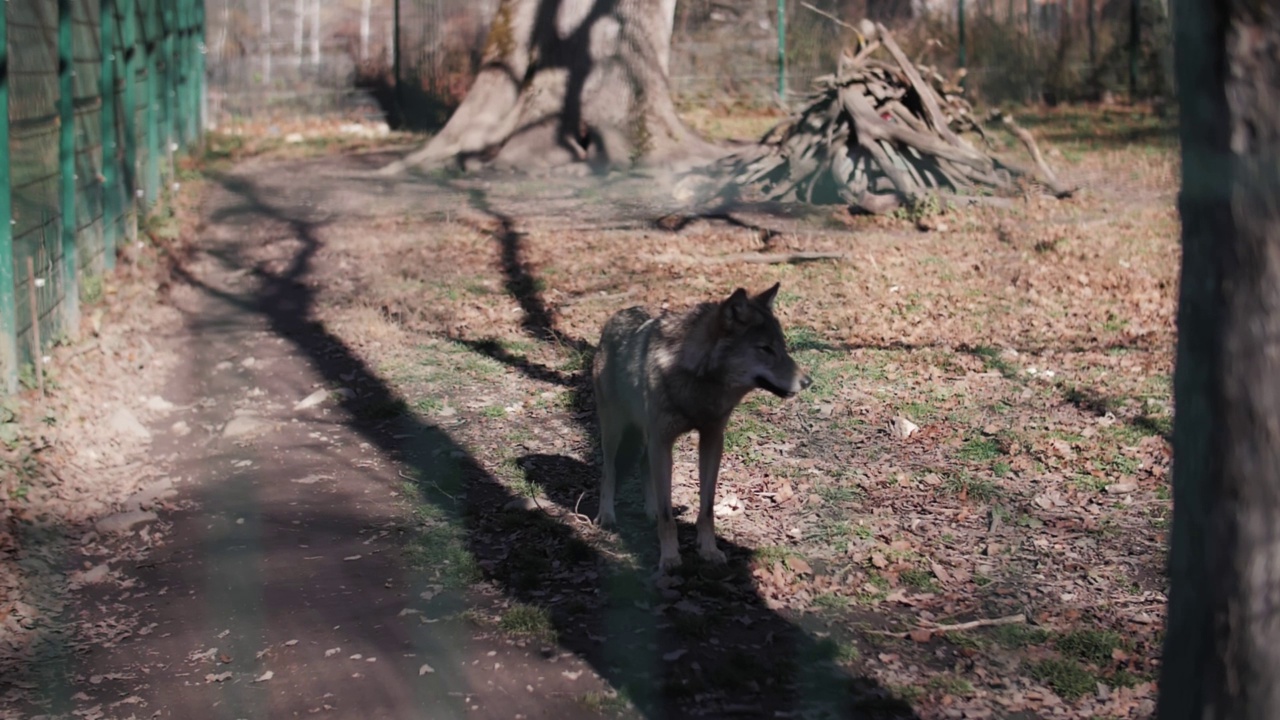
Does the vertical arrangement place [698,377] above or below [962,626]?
above

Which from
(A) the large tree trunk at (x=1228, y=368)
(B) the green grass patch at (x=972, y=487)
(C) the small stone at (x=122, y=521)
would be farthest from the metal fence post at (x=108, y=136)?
(A) the large tree trunk at (x=1228, y=368)

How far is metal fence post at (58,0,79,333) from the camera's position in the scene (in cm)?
893

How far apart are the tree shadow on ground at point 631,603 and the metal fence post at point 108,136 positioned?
4.06m

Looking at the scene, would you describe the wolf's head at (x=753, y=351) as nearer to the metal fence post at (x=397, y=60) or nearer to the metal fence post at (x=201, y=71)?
the metal fence post at (x=201, y=71)

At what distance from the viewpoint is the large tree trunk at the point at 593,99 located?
16422 mm

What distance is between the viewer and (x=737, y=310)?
17.7 ft

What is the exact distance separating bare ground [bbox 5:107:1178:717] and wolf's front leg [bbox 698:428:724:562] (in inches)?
7.7

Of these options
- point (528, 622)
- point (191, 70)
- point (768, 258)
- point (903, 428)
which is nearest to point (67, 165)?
point (768, 258)

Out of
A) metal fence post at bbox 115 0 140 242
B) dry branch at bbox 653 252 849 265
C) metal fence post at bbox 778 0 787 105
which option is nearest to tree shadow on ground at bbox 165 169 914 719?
dry branch at bbox 653 252 849 265

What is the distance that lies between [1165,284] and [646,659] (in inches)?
278

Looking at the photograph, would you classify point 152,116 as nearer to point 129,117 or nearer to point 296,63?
point 129,117

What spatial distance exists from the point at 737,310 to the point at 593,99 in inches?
460

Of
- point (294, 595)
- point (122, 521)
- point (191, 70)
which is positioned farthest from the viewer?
point (191, 70)

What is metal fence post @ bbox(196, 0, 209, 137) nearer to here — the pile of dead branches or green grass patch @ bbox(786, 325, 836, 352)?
the pile of dead branches
